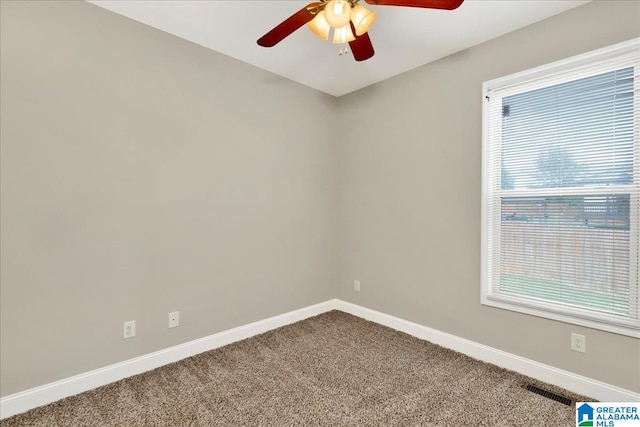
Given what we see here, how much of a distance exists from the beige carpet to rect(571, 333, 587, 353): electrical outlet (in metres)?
0.30

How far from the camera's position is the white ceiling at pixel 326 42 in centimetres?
202

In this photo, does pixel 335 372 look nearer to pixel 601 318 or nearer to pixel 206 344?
pixel 206 344

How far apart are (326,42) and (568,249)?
236cm

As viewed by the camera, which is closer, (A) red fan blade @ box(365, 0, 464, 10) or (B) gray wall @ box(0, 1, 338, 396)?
(A) red fan blade @ box(365, 0, 464, 10)

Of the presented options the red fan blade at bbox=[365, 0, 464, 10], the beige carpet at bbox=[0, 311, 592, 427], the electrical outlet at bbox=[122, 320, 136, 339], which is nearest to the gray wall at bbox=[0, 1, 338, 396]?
the electrical outlet at bbox=[122, 320, 136, 339]

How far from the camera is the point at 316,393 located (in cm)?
198

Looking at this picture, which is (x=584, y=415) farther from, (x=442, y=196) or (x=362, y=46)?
(x=362, y=46)

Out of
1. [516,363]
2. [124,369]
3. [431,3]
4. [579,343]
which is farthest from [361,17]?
[124,369]

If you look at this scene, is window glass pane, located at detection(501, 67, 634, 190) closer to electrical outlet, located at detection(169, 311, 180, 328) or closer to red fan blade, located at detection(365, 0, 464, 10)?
red fan blade, located at detection(365, 0, 464, 10)

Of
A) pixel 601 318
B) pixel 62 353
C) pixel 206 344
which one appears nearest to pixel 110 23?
pixel 62 353

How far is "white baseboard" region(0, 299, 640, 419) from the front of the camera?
1826 mm

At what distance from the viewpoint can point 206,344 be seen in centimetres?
255

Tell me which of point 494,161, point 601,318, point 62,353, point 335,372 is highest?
point 494,161

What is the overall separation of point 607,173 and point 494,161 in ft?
2.21
